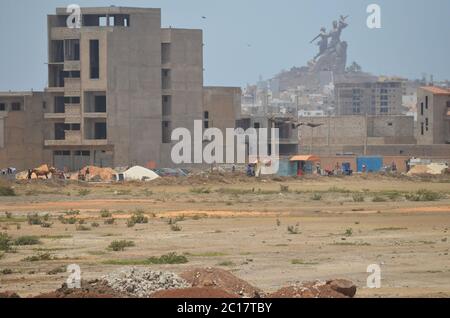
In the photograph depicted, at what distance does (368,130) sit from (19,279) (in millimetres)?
128893

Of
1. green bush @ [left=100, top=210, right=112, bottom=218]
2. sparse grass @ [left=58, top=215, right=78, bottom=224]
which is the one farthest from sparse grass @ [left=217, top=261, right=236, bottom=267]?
green bush @ [left=100, top=210, right=112, bottom=218]

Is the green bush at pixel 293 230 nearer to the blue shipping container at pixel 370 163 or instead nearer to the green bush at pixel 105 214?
the green bush at pixel 105 214

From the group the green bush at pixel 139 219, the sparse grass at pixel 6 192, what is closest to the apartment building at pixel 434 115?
the sparse grass at pixel 6 192

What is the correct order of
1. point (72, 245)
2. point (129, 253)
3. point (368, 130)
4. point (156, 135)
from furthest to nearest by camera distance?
point (368, 130)
point (156, 135)
point (72, 245)
point (129, 253)

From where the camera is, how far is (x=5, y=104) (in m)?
110

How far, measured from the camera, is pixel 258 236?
38219 millimetres

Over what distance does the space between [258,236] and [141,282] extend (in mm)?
17505

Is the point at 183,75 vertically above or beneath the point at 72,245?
above

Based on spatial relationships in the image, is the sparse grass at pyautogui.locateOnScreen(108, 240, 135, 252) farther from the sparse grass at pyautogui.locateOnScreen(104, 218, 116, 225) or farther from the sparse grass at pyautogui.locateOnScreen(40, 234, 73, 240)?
the sparse grass at pyautogui.locateOnScreen(104, 218, 116, 225)

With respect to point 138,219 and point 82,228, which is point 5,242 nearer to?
point 82,228

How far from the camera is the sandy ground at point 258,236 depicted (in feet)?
89.1
